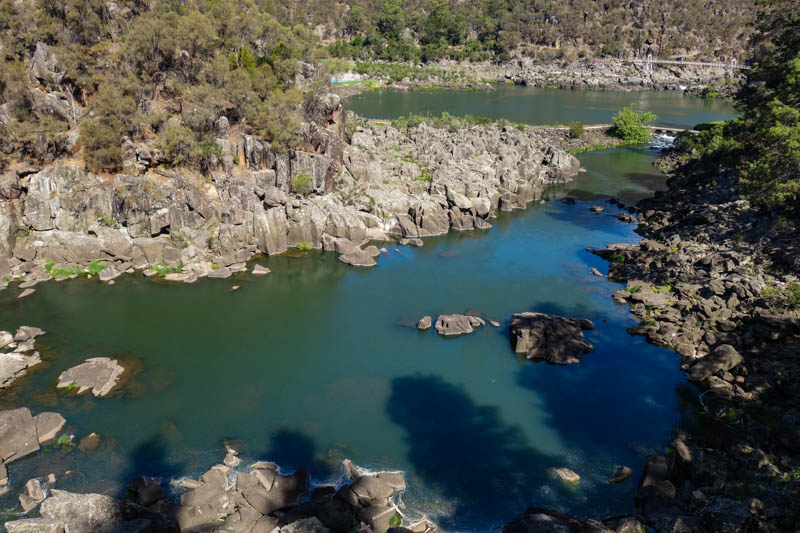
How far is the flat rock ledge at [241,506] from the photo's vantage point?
65.5 ft

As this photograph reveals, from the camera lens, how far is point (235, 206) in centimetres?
5038

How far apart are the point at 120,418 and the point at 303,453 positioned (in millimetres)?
10864

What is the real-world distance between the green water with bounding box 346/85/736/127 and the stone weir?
54.9 m

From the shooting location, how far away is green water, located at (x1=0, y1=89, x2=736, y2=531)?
26.0 metres

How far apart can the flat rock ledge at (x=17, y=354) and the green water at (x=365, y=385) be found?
2.79ft

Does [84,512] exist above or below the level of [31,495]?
above

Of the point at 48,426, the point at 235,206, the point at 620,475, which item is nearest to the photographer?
the point at 620,475

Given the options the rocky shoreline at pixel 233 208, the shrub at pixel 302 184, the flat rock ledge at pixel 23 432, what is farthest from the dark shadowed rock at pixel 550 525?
the shrub at pixel 302 184

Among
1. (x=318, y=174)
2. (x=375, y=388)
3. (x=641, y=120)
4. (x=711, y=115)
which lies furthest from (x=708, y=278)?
(x=711, y=115)

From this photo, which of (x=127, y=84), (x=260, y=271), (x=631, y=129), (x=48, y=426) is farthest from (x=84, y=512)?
(x=631, y=129)

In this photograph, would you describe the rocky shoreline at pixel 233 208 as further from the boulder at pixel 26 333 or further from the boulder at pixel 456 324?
the boulder at pixel 456 324

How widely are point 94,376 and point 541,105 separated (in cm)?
13783

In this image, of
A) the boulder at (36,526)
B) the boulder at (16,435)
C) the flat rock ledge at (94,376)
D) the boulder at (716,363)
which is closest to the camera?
the boulder at (36,526)

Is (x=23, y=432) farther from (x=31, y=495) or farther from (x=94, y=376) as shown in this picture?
(x=94, y=376)
